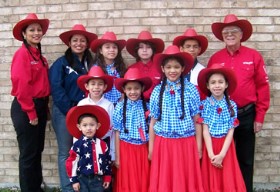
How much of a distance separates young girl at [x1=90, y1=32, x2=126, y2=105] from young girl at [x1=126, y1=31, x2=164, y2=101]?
0.15m

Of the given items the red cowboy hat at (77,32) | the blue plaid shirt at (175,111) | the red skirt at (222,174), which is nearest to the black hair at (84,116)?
the blue plaid shirt at (175,111)

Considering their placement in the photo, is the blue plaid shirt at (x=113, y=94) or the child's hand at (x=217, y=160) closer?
the child's hand at (x=217, y=160)

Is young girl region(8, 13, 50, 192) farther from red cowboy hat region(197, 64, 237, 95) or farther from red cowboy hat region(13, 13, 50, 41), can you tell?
red cowboy hat region(197, 64, 237, 95)

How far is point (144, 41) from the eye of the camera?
177 inches

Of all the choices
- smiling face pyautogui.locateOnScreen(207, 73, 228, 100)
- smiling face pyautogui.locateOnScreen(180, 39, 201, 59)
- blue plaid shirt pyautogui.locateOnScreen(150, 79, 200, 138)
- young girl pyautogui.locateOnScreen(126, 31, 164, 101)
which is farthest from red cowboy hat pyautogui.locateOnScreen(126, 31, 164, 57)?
smiling face pyautogui.locateOnScreen(207, 73, 228, 100)

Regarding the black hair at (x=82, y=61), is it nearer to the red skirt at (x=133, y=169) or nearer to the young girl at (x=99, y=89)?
the young girl at (x=99, y=89)

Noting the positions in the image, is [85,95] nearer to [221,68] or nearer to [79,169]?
[79,169]

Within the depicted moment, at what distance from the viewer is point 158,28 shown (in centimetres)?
494

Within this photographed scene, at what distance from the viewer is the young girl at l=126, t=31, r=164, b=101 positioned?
175 inches

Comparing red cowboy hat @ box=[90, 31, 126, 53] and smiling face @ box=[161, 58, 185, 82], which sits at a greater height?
red cowboy hat @ box=[90, 31, 126, 53]

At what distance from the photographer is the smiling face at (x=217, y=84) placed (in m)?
3.88

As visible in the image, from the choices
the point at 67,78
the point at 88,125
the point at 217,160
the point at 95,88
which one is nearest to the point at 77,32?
the point at 67,78

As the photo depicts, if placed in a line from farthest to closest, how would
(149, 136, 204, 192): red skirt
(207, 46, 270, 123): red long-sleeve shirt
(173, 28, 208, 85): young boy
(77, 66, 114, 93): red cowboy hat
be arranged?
1. (173, 28, 208, 85): young boy
2. (207, 46, 270, 123): red long-sleeve shirt
3. (77, 66, 114, 93): red cowboy hat
4. (149, 136, 204, 192): red skirt

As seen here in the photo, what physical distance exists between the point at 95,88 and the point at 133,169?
3.22 ft
